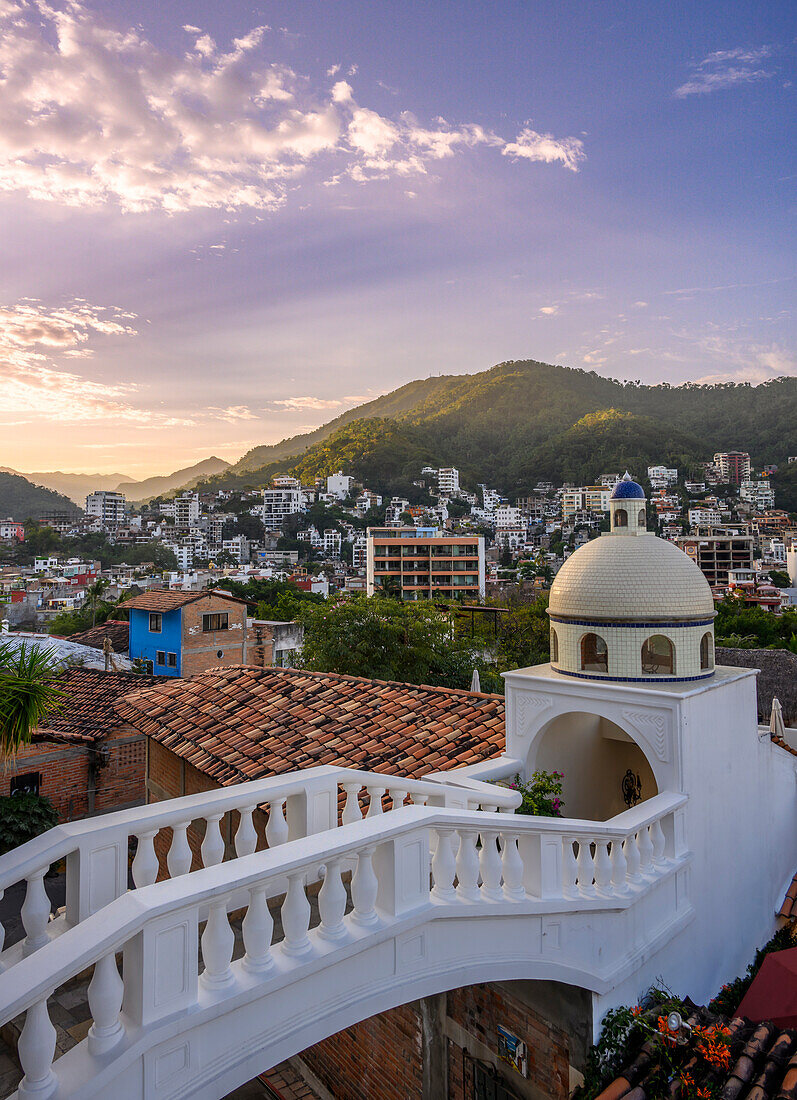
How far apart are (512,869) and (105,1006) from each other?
2756 millimetres

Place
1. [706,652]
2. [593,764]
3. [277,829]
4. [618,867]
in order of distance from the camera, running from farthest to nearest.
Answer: [593,764] < [706,652] < [618,867] < [277,829]

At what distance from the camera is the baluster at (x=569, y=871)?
16.2 feet

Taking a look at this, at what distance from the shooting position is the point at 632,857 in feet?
18.1

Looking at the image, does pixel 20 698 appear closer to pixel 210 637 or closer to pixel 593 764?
pixel 593 764

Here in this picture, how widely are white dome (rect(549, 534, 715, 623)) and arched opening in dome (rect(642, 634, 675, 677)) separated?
1.32 ft

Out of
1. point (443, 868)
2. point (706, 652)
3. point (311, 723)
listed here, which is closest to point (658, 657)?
point (706, 652)

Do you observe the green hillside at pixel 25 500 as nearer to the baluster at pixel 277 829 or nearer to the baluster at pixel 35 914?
the baluster at pixel 277 829

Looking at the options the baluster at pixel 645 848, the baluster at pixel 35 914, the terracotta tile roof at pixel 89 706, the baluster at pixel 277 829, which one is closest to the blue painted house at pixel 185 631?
the terracotta tile roof at pixel 89 706

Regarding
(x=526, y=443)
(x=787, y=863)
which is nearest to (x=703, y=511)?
(x=526, y=443)

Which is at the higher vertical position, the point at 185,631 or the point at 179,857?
the point at 179,857

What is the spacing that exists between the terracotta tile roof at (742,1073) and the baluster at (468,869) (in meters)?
1.95

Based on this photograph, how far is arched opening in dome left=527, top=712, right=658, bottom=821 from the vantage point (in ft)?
24.7

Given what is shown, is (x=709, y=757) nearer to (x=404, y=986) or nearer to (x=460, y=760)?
(x=460, y=760)

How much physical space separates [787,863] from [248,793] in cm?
791
